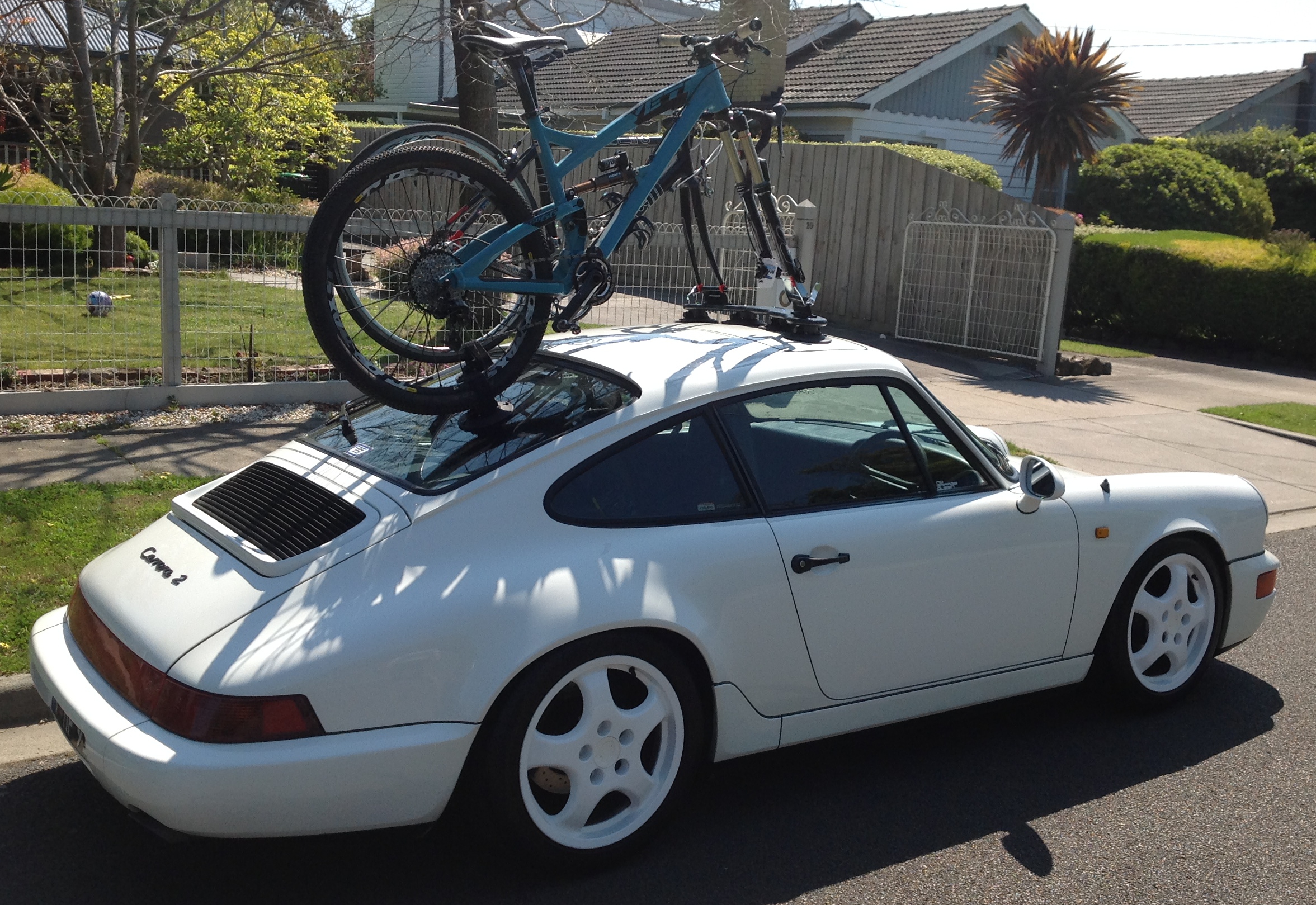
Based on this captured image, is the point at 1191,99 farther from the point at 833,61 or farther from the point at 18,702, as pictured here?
the point at 18,702

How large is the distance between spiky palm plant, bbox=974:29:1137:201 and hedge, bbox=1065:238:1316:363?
167 cm

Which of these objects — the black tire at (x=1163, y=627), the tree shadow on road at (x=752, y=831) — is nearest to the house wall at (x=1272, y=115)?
the black tire at (x=1163, y=627)

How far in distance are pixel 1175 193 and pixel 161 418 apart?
1911 centimetres

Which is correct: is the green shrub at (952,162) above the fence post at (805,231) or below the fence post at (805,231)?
above

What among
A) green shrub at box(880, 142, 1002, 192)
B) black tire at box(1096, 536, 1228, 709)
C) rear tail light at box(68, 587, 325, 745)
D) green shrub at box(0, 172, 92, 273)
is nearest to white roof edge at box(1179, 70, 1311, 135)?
green shrub at box(880, 142, 1002, 192)

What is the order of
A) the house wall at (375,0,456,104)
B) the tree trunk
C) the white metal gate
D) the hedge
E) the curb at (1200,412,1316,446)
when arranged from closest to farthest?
the house wall at (375,0,456,104) → the tree trunk → the curb at (1200,412,1316,446) → the white metal gate → the hedge

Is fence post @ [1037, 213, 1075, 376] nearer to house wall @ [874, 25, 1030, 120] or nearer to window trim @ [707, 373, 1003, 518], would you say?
window trim @ [707, 373, 1003, 518]

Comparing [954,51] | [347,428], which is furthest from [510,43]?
[954,51]

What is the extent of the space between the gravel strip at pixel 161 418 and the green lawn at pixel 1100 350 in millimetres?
10548

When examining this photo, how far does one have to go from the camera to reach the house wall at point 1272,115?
33.4 m

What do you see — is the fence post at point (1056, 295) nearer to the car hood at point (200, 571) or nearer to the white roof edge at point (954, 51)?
the white roof edge at point (954, 51)

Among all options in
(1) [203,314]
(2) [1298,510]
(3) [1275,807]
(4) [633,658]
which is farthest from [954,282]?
(4) [633,658]

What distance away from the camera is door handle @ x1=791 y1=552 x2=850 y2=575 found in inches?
144

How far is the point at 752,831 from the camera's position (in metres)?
3.75
